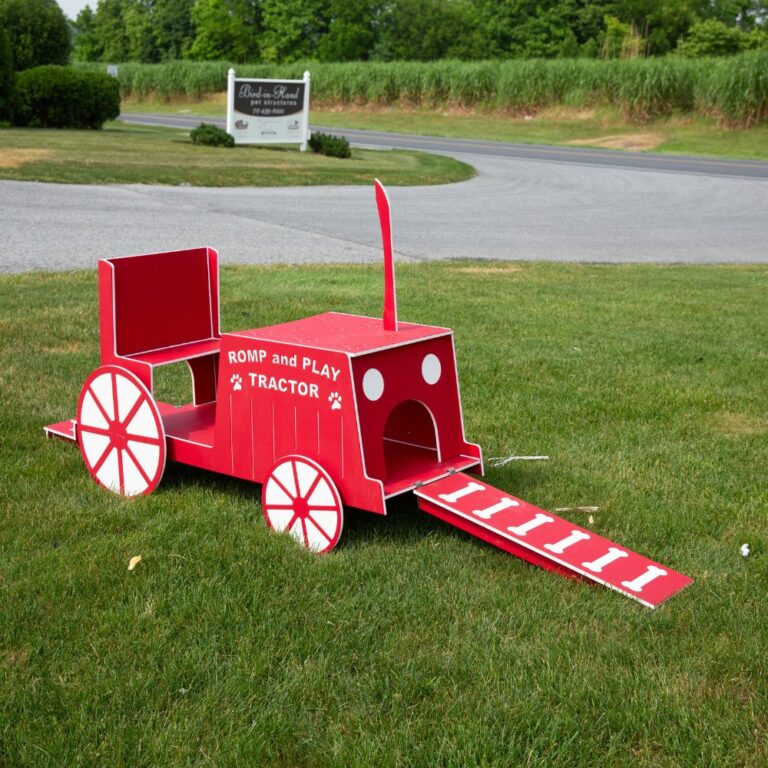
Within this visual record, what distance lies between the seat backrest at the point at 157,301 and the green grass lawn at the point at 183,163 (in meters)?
13.3

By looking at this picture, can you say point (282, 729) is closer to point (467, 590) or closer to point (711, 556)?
point (467, 590)

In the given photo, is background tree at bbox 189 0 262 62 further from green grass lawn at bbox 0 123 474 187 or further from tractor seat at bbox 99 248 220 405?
tractor seat at bbox 99 248 220 405

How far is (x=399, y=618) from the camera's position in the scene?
3430 mm

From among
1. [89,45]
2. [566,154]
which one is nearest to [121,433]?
[566,154]

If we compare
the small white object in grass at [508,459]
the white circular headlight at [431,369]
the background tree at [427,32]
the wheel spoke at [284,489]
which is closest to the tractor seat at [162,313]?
the wheel spoke at [284,489]

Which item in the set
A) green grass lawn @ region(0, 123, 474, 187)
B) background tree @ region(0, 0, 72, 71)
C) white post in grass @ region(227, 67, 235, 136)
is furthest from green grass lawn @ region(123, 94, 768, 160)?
white post in grass @ region(227, 67, 235, 136)

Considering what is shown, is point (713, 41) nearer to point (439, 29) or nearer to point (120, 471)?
point (439, 29)

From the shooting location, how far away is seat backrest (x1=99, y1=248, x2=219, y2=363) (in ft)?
15.7

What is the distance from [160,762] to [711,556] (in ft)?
7.26

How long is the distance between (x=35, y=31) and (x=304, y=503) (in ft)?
99.6

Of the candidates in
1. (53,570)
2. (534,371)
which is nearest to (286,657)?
(53,570)

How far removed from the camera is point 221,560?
3.80 meters

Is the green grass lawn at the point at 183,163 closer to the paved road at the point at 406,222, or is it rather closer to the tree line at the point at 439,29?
the paved road at the point at 406,222

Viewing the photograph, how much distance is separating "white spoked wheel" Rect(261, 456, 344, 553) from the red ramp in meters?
0.34
